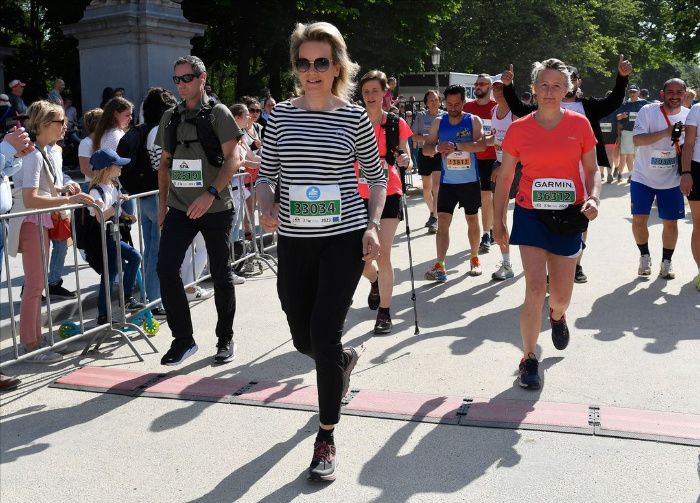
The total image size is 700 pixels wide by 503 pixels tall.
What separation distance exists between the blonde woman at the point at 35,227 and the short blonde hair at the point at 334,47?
2.60 m

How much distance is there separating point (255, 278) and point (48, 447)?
4.52 metres

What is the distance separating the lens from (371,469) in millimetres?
4039

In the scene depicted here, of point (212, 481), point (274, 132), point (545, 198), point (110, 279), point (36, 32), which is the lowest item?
point (212, 481)

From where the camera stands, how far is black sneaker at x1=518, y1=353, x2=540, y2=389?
5109 millimetres

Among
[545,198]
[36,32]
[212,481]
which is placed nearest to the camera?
[212,481]

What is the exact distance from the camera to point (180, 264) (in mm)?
5672

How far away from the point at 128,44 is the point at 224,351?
10670mm

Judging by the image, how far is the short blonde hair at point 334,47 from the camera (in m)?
3.99

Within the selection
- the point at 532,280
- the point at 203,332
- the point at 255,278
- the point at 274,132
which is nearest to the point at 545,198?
the point at 532,280

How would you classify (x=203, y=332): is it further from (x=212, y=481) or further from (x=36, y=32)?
(x=36, y=32)

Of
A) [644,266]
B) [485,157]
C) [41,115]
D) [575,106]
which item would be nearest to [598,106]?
[575,106]

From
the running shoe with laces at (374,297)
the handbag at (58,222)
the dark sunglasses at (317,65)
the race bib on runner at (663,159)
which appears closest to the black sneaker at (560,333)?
the running shoe with laces at (374,297)

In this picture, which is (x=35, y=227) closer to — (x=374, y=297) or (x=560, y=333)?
(x=374, y=297)

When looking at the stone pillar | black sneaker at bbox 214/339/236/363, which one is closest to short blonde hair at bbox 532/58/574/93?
black sneaker at bbox 214/339/236/363
